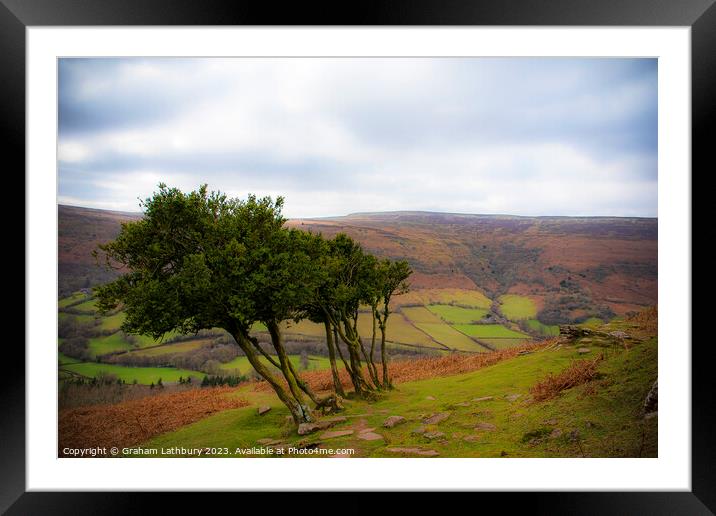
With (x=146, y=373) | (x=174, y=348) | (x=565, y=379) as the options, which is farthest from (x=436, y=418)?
(x=146, y=373)

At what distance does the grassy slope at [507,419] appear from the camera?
697cm

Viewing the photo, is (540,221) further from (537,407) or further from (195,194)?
(195,194)

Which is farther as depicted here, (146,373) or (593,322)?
(593,322)

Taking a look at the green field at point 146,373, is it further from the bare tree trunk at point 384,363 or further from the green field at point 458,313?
the green field at point 458,313

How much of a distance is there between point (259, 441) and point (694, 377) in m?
7.27

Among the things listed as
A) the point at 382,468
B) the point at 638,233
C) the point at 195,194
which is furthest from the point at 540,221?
the point at 195,194

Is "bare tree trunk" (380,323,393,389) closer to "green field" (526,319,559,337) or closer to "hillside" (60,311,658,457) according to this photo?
"hillside" (60,311,658,457)

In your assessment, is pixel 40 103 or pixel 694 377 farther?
pixel 40 103

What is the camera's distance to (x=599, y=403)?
7.25m

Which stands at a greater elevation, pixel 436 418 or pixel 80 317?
pixel 80 317

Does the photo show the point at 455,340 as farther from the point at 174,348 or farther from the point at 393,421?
the point at 174,348

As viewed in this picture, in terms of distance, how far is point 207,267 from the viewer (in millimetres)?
6648

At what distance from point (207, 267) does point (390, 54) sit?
4.66m

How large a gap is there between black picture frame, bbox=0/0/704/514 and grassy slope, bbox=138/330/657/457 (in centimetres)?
80
